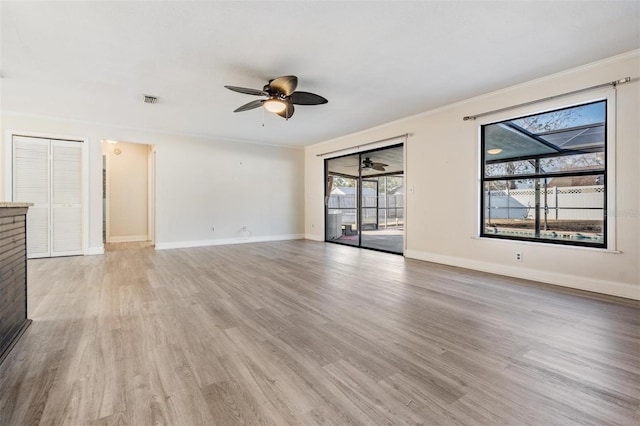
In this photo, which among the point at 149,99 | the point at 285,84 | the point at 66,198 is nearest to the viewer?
the point at 285,84

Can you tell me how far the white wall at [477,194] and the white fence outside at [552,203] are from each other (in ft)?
0.68

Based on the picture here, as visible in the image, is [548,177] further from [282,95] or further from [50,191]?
[50,191]

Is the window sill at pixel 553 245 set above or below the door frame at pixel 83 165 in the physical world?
below

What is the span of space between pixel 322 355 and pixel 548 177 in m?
3.71

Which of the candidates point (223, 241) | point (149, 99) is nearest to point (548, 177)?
point (149, 99)

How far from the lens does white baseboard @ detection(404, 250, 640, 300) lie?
3.12 m

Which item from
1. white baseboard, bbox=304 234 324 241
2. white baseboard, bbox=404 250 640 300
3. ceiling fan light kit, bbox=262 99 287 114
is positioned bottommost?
white baseboard, bbox=404 250 640 300

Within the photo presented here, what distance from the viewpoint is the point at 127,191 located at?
304 inches

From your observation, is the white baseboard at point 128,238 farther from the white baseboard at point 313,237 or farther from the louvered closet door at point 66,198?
the white baseboard at point 313,237

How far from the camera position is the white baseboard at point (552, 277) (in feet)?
10.2

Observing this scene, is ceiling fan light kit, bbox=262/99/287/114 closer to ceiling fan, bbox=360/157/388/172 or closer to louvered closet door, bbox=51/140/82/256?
ceiling fan, bbox=360/157/388/172

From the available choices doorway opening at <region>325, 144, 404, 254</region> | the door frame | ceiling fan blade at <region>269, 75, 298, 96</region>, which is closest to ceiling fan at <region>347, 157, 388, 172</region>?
doorway opening at <region>325, 144, 404, 254</region>

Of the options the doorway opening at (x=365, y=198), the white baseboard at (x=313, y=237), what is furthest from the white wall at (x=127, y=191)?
the doorway opening at (x=365, y=198)

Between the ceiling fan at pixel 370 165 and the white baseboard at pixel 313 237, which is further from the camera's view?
the white baseboard at pixel 313 237
